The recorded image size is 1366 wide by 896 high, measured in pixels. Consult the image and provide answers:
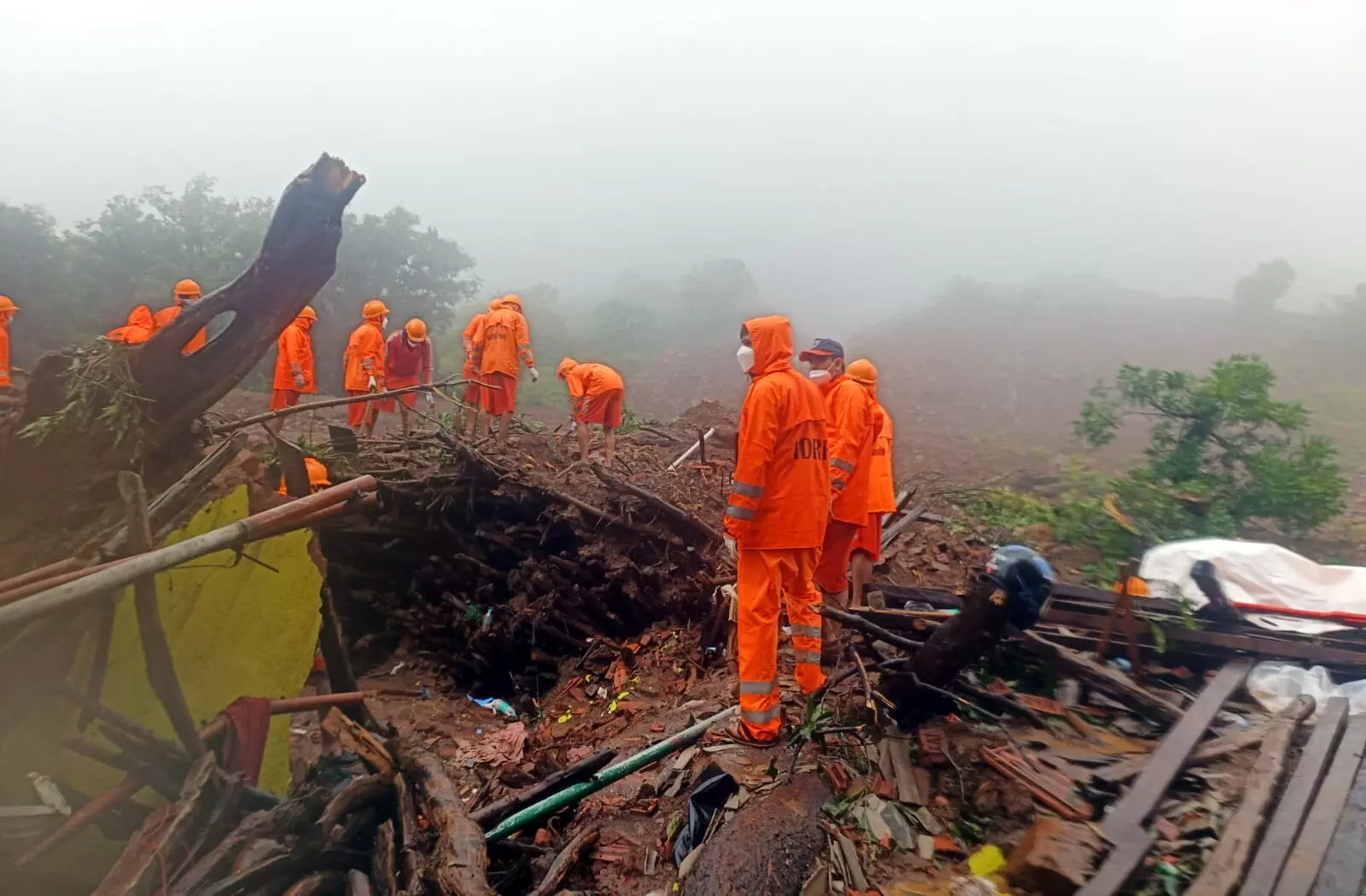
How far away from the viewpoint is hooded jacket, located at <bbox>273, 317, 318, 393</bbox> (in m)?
8.99

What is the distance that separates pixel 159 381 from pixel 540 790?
238 centimetres

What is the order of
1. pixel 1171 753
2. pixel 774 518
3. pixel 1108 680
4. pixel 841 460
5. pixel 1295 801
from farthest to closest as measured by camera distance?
1. pixel 841 460
2. pixel 774 518
3. pixel 1108 680
4. pixel 1171 753
5. pixel 1295 801

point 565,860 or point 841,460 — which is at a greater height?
point 841,460

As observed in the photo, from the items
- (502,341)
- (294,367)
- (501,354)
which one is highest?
(502,341)

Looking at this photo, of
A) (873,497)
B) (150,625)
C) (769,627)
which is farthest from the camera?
(873,497)

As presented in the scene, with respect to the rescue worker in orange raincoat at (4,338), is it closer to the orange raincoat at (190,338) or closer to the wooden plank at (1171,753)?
the orange raincoat at (190,338)

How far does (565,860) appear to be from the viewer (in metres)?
2.93

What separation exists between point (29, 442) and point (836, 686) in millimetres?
3798

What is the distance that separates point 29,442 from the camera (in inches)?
112

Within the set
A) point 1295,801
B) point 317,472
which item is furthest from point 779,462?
point 317,472

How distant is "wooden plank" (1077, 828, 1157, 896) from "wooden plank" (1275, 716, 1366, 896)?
0.37 meters

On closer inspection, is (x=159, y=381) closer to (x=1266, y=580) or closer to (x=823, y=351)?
(x=823, y=351)

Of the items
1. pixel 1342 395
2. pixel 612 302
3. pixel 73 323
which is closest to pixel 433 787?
pixel 73 323

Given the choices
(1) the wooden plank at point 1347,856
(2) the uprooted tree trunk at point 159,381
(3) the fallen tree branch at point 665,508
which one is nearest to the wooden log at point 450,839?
(2) the uprooted tree trunk at point 159,381
